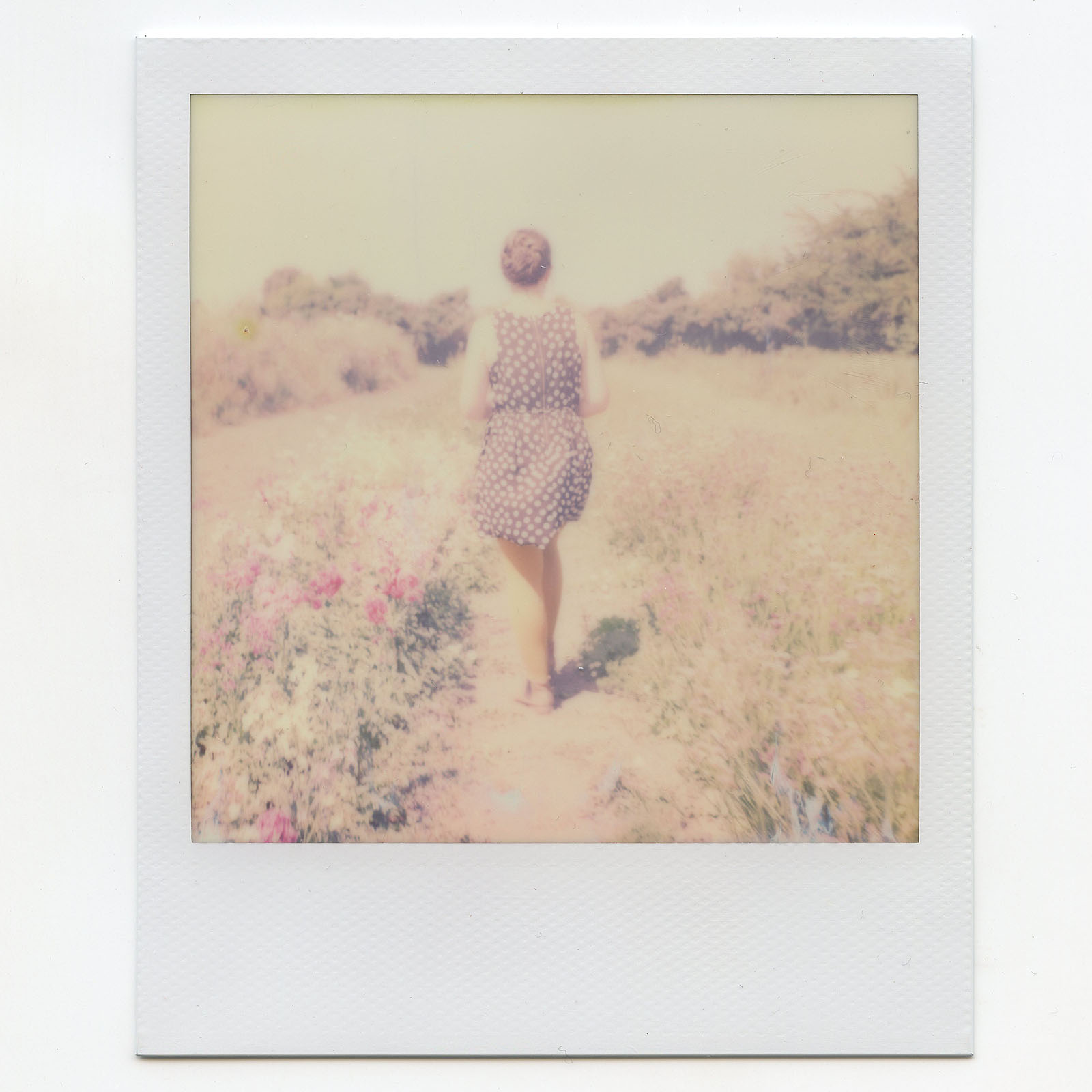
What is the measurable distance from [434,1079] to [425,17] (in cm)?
190

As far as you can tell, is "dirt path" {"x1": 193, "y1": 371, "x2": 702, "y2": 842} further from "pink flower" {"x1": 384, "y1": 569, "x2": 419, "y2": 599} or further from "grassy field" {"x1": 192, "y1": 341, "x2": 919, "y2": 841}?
"pink flower" {"x1": 384, "y1": 569, "x2": 419, "y2": 599}

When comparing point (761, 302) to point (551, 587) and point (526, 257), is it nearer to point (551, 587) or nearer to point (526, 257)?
point (526, 257)

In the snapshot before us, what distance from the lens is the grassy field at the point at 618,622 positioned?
148cm

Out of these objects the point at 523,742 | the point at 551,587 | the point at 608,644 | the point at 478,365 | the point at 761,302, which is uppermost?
the point at 761,302

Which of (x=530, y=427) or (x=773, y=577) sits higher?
(x=530, y=427)

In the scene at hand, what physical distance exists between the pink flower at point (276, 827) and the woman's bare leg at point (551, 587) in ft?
1.79

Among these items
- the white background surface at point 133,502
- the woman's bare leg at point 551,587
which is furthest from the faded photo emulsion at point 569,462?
the white background surface at point 133,502

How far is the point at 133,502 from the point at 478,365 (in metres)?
0.68

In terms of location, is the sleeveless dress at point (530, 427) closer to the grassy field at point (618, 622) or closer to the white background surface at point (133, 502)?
the grassy field at point (618, 622)

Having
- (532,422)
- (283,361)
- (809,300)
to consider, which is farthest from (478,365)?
(809,300)

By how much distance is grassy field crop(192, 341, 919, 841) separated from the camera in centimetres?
148

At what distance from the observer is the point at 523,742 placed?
149 cm

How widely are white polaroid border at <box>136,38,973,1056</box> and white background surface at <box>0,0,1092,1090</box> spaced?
0.16ft

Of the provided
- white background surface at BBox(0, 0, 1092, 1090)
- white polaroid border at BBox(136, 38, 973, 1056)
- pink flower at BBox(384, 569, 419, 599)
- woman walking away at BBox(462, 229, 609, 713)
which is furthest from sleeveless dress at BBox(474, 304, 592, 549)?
white background surface at BBox(0, 0, 1092, 1090)
